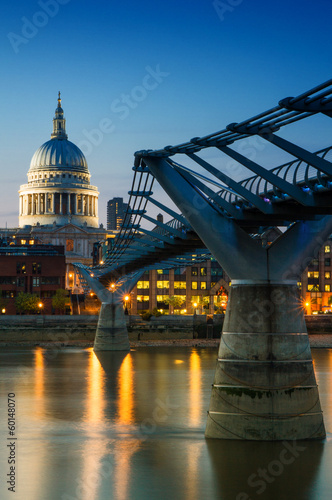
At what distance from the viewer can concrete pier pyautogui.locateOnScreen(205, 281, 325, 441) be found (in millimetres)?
23781

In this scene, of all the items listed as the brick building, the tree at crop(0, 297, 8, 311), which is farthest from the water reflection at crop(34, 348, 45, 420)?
the brick building

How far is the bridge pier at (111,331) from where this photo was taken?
7688 centimetres

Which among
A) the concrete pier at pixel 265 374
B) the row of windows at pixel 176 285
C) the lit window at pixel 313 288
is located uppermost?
the row of windows at pixel 176 285

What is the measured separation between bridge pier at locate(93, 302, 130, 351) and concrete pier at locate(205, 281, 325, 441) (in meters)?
52.5

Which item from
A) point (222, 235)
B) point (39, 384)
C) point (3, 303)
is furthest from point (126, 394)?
point (3, 303)

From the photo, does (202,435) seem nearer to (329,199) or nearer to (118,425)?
(118,425)

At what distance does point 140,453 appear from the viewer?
80.2ft

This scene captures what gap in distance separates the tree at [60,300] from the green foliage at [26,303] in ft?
10.0

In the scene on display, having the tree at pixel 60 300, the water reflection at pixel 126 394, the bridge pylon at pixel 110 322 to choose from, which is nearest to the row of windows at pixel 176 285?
the tree at pixel 60 300

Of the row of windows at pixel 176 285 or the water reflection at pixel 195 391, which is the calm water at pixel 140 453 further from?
the row of windows at pixel 176 285

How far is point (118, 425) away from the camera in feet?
99.6

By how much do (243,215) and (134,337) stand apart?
68.5 m

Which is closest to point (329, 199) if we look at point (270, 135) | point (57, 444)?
point (270, 135)

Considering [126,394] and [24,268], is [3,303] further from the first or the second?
[126,394]
